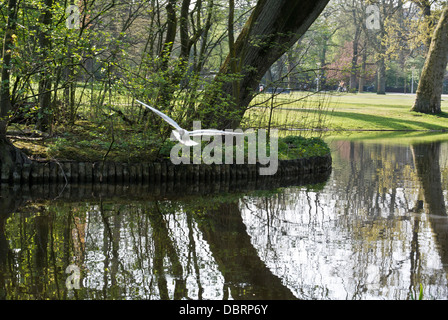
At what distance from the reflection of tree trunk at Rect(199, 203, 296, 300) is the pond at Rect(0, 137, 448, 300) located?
11mm

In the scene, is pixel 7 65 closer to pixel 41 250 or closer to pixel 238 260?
pixel 41 250

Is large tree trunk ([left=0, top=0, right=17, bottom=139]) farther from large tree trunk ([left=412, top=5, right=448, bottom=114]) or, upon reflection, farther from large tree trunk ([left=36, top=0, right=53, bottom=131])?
large tree trunk ([left=412, top=5, right=448, bottom=114])

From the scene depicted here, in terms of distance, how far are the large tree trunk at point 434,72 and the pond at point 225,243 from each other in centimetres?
1731

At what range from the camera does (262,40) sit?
417 inches

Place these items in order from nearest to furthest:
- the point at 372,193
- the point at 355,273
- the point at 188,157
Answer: the point at 355,273
the point at 372,193
the point at 188,157

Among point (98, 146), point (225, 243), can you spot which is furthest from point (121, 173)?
point (225, 243)

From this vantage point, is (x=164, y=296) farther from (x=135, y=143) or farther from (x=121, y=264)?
(x=135, y=143)

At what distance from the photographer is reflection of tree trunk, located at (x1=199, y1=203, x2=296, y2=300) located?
13.5ft

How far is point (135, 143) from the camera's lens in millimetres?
8656

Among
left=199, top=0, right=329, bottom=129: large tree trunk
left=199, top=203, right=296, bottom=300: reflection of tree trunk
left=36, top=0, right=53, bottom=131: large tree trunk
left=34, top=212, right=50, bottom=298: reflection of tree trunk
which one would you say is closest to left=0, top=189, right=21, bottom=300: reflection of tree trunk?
left=34, top=212, right=50, bottom=298: reflection of tree trunk

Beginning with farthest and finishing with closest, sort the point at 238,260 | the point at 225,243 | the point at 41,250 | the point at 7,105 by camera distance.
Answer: the point at 7,105
the point at 225,243
the point at 41,250
the point at 238,260

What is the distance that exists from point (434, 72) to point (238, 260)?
22517 mm

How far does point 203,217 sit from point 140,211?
765 millimetres

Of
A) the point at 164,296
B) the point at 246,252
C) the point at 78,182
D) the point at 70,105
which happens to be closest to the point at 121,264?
the point at 164,296
